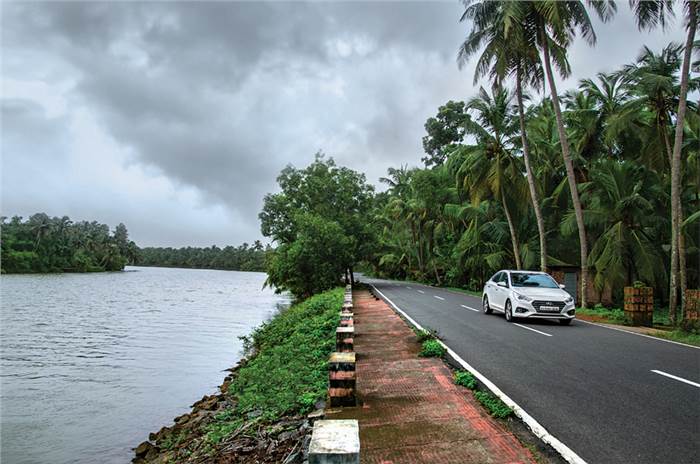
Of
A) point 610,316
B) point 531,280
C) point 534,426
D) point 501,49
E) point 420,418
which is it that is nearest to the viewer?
point 534,426

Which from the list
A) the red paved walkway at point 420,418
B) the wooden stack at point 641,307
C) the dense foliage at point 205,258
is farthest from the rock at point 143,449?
the dense foliage at point 205,258

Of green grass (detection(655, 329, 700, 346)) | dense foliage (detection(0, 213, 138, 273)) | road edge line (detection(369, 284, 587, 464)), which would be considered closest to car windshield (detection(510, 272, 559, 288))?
green grass (detection(655, 329, 700, 346))

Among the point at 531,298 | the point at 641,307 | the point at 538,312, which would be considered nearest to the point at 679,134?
the point at 641,307

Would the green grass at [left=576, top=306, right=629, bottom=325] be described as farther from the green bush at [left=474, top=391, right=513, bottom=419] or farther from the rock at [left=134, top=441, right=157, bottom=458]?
the rock at [left=134, top=441, right=157, bottom=458]

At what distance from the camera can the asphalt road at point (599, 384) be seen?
488cm

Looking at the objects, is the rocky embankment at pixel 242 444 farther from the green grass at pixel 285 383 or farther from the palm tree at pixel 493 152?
the palm tree at pixel 493 152

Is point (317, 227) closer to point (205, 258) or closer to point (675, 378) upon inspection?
point (675, 378)

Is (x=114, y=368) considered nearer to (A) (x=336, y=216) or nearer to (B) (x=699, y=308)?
(B) (x=699, y=308)

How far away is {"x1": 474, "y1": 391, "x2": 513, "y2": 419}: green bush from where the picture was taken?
5.69 meters

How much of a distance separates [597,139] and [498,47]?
945cm

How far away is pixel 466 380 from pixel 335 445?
469 cm

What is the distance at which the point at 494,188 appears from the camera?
26250 millimetres

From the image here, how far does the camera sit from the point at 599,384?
714 centimetres

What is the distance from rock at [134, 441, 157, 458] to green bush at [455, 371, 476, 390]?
5351 mm
